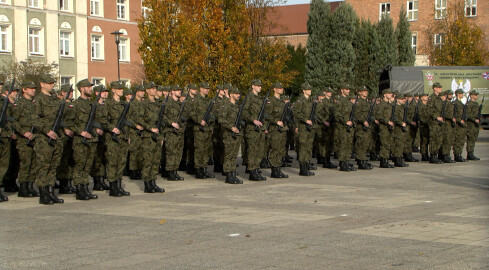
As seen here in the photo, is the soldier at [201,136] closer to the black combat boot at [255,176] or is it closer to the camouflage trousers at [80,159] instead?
the black combat boot at [255,176]

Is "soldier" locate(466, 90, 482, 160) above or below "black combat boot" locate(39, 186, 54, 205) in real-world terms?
above

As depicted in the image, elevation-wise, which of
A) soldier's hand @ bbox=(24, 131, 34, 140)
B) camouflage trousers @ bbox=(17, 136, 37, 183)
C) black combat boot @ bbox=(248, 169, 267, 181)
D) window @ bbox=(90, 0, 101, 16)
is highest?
window @ bbox=(90, 0, 101, 16)

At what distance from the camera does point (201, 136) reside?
57.1 feet

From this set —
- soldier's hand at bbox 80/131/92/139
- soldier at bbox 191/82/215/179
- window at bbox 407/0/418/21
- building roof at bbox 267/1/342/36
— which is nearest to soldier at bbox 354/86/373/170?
soldier at bbox 191/82/215/179

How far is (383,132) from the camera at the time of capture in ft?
65.5

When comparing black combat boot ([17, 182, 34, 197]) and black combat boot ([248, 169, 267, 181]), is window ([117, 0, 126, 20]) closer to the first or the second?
black combat boot ([248, 169, 267, 181])

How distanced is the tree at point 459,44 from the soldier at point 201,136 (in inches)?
1184

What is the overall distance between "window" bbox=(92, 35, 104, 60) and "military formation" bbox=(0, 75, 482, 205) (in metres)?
28.6

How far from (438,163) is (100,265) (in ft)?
48.4

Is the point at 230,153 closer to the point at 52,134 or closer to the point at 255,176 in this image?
the point at 255,176

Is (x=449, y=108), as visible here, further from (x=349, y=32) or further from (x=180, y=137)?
(x=349, y=32)

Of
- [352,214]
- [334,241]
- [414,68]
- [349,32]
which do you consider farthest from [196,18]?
[334,241]

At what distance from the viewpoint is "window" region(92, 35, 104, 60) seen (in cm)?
4897

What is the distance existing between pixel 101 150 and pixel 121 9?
37586 mm
